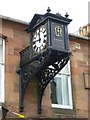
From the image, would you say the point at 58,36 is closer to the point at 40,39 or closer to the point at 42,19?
the point at 40,39

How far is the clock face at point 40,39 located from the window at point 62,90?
1700 millimetres

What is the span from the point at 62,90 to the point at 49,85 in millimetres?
470

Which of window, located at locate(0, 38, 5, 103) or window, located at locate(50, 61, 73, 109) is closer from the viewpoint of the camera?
window, located at locate(0, 38, 5, 103)

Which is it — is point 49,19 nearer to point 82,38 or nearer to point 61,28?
point 61,28

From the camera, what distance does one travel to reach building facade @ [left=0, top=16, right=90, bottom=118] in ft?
32.8

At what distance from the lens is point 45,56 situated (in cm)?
919

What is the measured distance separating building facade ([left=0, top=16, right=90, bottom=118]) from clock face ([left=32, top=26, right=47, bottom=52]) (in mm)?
942

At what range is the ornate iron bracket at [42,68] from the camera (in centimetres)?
922

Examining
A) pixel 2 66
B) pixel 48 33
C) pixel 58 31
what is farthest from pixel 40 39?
pixel 2 66

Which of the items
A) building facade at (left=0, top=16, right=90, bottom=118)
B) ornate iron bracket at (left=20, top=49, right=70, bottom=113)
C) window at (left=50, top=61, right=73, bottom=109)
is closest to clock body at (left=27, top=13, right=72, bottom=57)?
ornate iron bracket at (left=20, top=49, right=70, bottom=113)

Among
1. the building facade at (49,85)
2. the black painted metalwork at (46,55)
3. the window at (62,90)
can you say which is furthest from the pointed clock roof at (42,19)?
the window at (62,90)

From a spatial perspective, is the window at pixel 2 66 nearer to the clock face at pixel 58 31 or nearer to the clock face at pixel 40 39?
the clock face at pixel 40 39

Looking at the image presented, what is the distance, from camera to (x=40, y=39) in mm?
9477

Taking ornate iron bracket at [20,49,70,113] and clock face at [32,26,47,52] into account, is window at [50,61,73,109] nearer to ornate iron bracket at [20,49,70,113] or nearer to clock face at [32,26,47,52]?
ornate iron bracket at [20,49,70,113]
